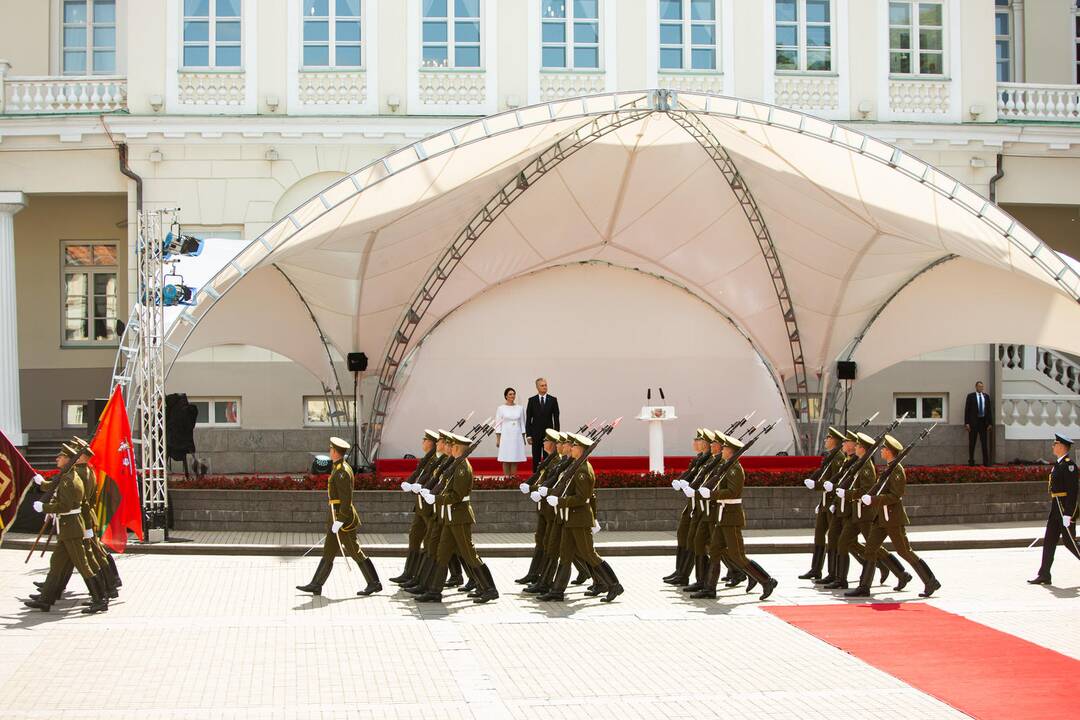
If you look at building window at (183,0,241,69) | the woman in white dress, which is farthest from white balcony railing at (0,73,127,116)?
the woman in white dress

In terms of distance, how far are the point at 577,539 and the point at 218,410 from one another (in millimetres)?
15692

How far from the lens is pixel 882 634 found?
41.7 feet

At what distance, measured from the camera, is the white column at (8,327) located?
91.0 ft

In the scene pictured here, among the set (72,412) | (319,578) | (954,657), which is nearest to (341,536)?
(319,578)

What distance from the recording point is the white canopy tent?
20250 mm

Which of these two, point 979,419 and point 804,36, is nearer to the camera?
point 979,419

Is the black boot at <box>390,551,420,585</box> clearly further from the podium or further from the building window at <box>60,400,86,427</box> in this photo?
the building window at <box>60,400,86,427</box>

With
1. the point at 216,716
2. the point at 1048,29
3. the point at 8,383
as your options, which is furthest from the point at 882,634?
the point at 1048,29

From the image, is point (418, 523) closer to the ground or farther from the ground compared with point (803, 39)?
closer to the ground

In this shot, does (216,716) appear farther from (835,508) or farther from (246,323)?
(246,323)

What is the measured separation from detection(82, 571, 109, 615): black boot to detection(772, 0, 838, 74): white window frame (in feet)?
65.2

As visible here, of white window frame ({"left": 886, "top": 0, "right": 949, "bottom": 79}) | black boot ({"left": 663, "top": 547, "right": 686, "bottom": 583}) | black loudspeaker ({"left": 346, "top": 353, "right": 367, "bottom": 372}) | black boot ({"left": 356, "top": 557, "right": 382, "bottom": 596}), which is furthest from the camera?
white window frame ({"left": 886, "top": 0, "right": 949, "bottom": 79})

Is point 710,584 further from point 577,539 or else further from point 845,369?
point 845,369

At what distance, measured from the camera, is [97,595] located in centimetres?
1363
